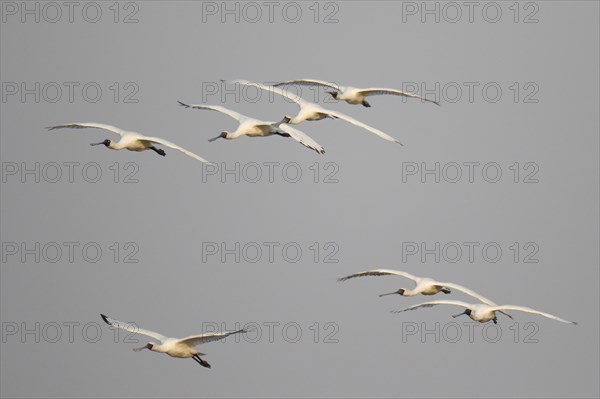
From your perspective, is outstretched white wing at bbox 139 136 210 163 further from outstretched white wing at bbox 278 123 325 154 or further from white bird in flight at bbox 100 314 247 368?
white bird in flight at bbox 100 314 247 368

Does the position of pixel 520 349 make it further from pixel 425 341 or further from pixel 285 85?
pixel 285 85

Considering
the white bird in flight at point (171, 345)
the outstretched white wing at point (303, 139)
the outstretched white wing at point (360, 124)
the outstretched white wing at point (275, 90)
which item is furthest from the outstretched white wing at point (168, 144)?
the white bird in flight at point (171, 345)

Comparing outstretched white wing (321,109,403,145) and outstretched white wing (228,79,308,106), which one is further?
outstretched white wing (228,79,308,106)

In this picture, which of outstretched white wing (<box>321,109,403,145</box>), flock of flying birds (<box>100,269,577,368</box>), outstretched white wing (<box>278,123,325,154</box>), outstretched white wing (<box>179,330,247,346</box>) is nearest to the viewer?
outstretched white wing (<box>179,330,247,346</box>)

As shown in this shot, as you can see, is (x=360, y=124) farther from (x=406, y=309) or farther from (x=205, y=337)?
(x=406, y=309)

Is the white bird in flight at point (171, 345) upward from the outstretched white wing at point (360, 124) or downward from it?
downward

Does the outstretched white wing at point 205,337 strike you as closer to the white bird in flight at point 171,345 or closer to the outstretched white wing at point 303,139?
the white bird in flight at point 171,345

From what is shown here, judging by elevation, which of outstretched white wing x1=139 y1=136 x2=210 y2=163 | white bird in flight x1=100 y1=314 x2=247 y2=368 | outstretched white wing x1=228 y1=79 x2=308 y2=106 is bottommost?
white bird in flight x1=100 y1=314 x2=247 y2=368

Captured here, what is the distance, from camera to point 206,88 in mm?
56219

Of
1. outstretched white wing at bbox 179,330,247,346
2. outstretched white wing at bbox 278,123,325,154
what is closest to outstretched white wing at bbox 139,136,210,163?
outstretched white wing at bbox 278,123,325,154

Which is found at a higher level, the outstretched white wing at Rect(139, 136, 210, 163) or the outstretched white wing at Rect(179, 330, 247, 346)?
the outstretched white wing at Rect(139, 136, 210, 163)

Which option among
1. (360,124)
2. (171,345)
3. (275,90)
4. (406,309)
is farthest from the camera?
(406,309)

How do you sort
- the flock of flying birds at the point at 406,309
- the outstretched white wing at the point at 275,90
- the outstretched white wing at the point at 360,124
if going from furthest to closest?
the outstretched white wing at the point at 275,90, the flock of flying birds at the point at 406,309, the outstretched white wing at the point at 360,124

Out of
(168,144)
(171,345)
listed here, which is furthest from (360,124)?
(171,345)
